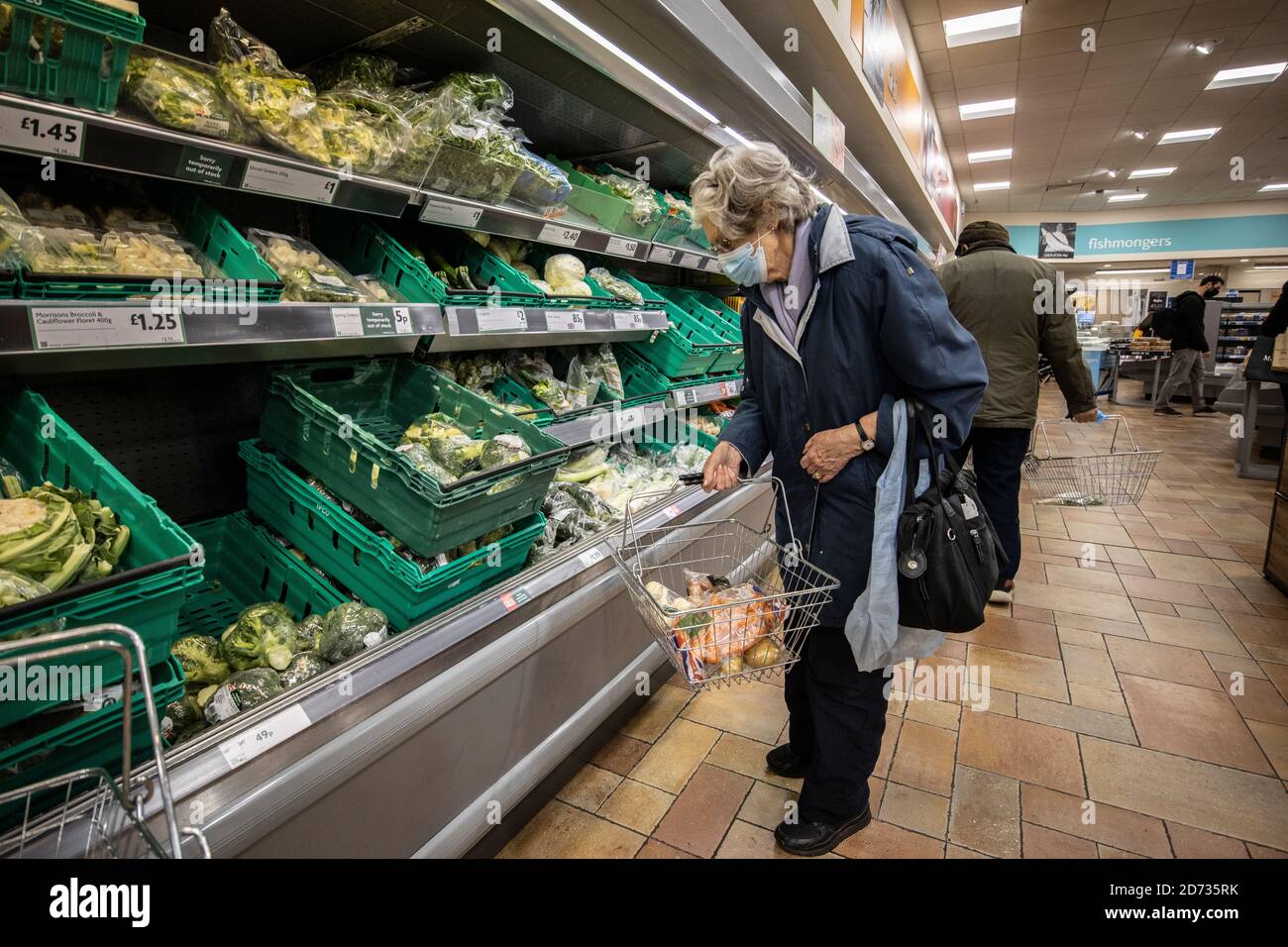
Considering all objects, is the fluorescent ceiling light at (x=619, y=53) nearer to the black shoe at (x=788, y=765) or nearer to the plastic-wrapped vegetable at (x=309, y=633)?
the plastic-wrapped vegetable at (x=309, y=633)

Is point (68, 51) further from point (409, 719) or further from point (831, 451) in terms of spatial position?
point (831, 451)

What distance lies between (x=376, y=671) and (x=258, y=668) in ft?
0.85

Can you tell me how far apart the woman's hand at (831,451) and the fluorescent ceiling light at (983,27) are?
7.21 meters

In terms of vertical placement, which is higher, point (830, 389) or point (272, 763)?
point (830, 389)

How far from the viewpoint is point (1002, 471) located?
3.19 meters

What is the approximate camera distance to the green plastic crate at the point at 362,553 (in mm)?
1597

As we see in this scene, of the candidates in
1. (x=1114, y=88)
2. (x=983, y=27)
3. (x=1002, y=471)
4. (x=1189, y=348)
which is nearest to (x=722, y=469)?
(x=1002, y=471)

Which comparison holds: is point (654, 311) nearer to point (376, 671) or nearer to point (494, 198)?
point (494, 198)

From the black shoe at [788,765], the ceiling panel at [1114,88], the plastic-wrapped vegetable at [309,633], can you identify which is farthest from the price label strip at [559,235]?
the ceiling panel at [1114,88]

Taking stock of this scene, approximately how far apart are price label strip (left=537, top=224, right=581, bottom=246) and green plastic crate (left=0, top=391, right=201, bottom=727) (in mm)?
1390

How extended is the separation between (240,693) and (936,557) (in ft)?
5.00

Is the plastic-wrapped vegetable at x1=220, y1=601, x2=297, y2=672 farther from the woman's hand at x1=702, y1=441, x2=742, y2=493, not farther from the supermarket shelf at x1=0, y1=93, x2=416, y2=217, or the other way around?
the woman's hand at x1=702, y1=441, x2=742, y2=493
